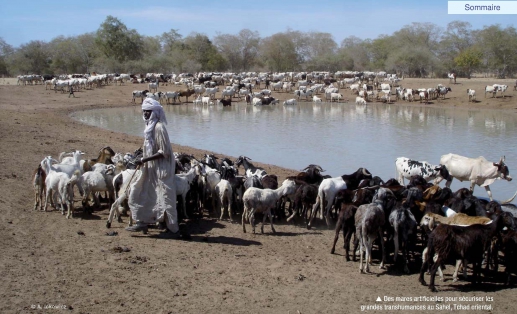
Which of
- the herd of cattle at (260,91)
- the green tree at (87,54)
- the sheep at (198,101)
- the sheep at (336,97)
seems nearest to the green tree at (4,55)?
the green tree at (87,54)

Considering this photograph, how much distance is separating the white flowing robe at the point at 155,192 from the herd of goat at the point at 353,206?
524 mm

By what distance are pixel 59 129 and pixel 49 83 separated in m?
24.9

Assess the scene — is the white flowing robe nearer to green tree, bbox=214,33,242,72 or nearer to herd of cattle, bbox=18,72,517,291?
herd of cattle, bbox=18,72,517,291

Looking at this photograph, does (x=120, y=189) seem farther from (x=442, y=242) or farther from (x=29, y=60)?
(x=29, y=60)

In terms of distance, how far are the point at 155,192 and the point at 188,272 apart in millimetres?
1693

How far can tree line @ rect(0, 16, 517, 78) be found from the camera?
5394 centimetres

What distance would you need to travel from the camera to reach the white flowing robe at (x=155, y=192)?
7293 mm

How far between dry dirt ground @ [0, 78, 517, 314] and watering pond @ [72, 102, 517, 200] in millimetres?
6811

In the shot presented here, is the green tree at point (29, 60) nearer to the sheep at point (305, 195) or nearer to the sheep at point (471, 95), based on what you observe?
the sheep at point (471, 95)

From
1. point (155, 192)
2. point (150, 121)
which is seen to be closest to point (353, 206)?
point (155, 192)

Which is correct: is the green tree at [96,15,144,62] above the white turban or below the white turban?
above

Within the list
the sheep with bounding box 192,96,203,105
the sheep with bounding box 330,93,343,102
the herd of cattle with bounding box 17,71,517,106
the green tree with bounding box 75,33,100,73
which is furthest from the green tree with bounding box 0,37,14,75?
the sheep with bounding box 330,93,343,102

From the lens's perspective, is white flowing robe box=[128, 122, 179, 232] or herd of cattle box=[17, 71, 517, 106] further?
herd of cattle box=[17, 71, 517, 106]

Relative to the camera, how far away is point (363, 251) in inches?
287
